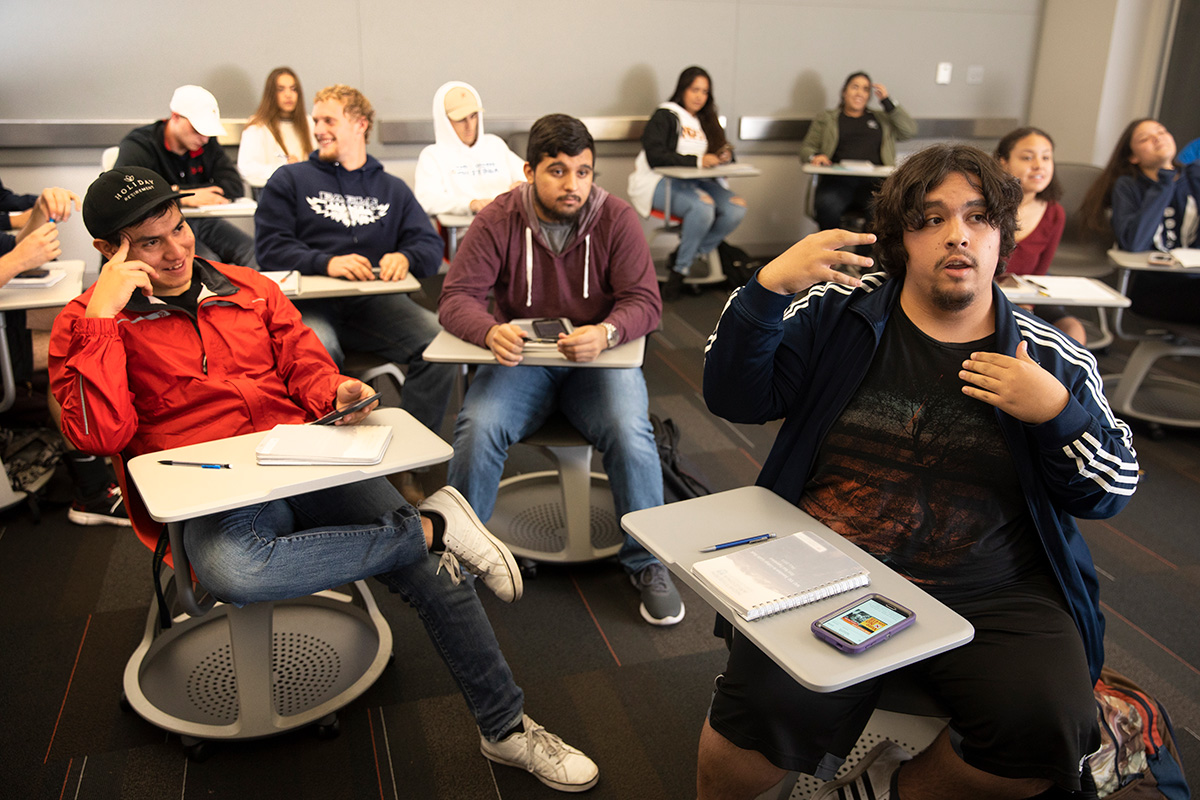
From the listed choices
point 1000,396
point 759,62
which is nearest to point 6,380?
point 1000,396

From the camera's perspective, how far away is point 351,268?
8.82 feet

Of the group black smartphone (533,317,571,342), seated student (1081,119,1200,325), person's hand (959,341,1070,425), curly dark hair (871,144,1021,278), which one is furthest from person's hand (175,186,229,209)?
seated student (1081,119,1200,325)

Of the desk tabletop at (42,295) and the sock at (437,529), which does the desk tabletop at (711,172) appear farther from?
the sock at (437,529)

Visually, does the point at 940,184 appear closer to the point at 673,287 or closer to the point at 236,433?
the point at 236,433

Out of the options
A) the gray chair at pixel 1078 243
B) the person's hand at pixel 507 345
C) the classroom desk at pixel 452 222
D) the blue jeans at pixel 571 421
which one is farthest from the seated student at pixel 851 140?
the person's hand at pixel 507 345

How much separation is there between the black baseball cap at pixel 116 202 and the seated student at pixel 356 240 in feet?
3.26

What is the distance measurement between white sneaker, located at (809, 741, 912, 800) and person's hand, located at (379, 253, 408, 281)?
1.94 metres

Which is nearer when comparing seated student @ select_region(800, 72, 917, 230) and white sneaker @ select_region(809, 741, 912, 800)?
white sneaker @ select_region(809, 741, 912, 800)

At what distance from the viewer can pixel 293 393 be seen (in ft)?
6.41

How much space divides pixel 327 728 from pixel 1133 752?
1.50m

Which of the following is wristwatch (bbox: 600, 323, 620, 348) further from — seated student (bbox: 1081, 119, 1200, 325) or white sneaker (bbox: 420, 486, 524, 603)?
seated student (bbox: 1081, 119, 1200, 325)

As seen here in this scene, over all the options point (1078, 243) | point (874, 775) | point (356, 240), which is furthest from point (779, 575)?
point (1078, 243)

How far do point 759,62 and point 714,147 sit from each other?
85cm

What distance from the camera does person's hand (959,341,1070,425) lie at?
4.09ft
